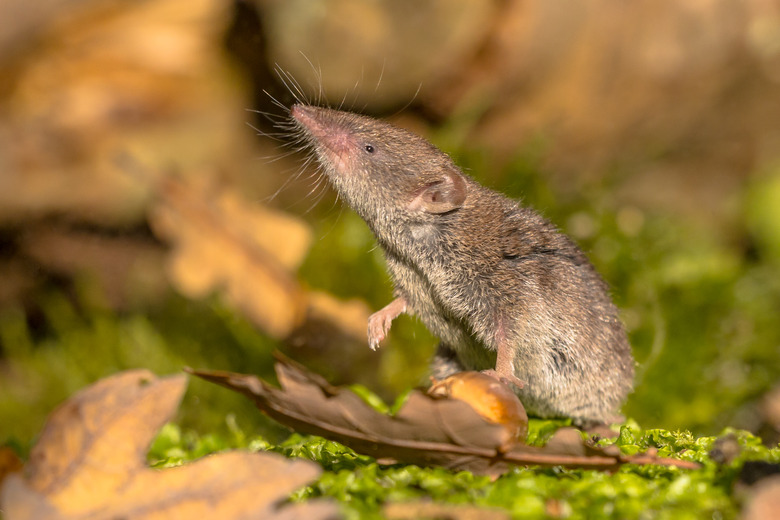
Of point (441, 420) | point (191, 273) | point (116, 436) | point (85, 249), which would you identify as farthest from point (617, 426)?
point (85, 249)

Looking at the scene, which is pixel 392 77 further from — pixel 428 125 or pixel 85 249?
pixel 85 249

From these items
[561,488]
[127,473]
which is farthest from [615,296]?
[127,473]

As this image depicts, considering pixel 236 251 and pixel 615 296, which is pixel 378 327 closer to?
pixel 615 296

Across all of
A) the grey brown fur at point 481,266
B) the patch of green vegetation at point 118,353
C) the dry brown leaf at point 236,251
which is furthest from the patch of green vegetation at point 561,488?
the patch of green vegetation at point 118,353

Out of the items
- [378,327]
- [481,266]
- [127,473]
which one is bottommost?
[127,473]

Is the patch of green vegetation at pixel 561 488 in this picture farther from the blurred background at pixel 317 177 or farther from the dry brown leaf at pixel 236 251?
the dry brown leaf at pixel 236 251

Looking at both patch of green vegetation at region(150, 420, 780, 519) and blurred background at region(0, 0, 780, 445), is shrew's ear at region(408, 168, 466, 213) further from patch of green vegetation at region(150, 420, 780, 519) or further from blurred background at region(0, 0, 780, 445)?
blurred background at region(0, 0, 780, 445)
